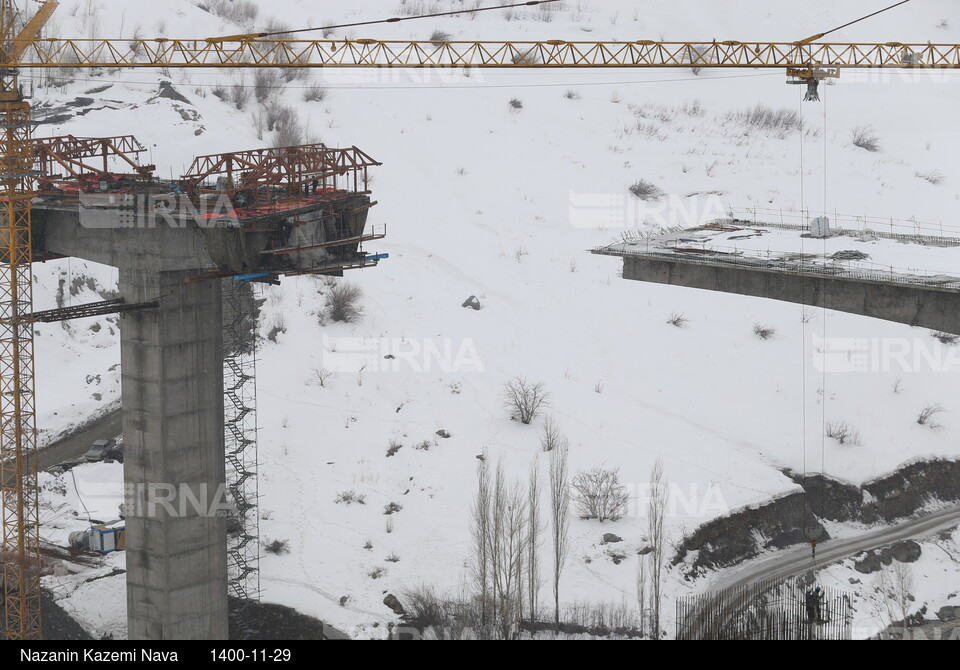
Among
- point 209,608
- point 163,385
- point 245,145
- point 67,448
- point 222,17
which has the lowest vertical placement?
point 209,608

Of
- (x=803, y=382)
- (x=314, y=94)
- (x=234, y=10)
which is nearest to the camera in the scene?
(x=803, y=382)

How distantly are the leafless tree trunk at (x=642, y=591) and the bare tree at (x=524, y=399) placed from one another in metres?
9.98

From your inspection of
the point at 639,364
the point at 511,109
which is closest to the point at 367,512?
the point at 639,364

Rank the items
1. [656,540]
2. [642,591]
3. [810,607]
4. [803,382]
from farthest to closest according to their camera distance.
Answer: [803,382] < [656,540] < [642,591] < [810,607]

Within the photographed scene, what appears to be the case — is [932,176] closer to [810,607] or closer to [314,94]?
[314,94]

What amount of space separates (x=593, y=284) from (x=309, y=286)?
1586cm

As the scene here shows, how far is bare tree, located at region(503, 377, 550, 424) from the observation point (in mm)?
54219

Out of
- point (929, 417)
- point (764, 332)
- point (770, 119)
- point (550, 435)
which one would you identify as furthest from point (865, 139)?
point (550, 435)

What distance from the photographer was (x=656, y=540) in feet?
147

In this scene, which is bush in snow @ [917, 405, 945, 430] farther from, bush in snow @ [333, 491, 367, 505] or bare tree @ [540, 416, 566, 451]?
bush in snow @ [333, 491, 367, 505]

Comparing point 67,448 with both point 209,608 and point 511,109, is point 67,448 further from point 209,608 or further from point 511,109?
point 511,109

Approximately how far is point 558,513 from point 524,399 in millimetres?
9514

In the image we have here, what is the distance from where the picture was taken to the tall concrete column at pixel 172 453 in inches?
1527

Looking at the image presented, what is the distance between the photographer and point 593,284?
66.3 m
